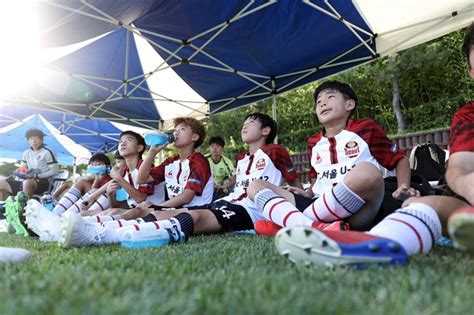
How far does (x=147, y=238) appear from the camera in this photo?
141 centimetres

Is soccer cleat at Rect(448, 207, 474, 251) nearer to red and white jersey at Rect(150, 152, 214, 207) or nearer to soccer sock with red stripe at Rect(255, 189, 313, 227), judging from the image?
soccer sock with red stripe at Rect(255, 189, 313, 227)

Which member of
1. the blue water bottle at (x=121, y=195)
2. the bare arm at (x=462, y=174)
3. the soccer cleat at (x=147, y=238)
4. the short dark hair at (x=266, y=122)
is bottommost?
the soccer cleat at (x=147, y=238)

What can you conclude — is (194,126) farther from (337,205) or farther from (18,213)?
(337,205)

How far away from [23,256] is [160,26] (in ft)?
8.28

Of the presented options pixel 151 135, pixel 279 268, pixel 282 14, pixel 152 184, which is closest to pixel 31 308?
pixel 279 268

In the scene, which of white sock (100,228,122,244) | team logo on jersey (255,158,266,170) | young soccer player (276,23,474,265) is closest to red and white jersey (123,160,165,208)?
team logo on jersey (255,158,266,170)

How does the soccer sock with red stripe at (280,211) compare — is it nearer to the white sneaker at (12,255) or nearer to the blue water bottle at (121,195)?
the white sneaker at (12,255)

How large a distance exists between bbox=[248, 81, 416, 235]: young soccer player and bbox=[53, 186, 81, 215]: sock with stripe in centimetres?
220

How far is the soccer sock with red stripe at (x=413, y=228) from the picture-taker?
31.9 inches

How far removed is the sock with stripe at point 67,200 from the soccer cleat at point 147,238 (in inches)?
82.5

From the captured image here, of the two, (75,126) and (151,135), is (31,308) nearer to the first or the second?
(151,135)

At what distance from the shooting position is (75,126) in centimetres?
733

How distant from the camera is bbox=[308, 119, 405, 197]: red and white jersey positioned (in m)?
1.62

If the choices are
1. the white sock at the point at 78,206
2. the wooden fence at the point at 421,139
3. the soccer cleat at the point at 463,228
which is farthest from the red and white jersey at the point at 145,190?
the wooden fence at the point at 421,139
